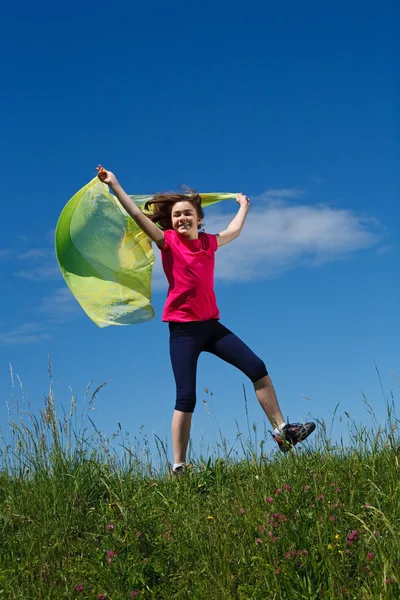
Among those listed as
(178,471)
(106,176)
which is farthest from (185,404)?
(106,176)

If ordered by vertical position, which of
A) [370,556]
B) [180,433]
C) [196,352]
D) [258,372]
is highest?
[196,352]

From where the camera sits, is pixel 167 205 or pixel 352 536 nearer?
pixel 352 536

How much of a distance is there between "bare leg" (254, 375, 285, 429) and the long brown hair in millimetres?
1708

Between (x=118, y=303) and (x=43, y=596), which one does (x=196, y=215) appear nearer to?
(x=118, y=303)

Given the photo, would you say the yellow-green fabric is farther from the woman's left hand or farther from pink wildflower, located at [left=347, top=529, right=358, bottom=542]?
pink wildflower, located at [left=347, top=529, right=358, bottom=542]

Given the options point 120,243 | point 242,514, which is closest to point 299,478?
point 242,514

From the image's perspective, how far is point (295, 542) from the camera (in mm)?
3850

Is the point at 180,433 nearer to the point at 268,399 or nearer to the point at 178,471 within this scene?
the point at 178,471

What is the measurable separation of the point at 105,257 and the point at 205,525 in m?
3.56

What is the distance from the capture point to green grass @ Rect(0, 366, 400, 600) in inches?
145

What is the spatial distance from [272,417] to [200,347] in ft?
3.04

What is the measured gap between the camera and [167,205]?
22.9ft

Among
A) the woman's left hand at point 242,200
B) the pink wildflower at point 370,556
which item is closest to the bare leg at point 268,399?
the woman's left hand at point 242,200

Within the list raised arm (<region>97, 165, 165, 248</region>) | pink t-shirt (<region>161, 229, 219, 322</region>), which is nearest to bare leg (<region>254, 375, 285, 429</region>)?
pink t-shirt (<region>161, 229, 219, 322</region>)
